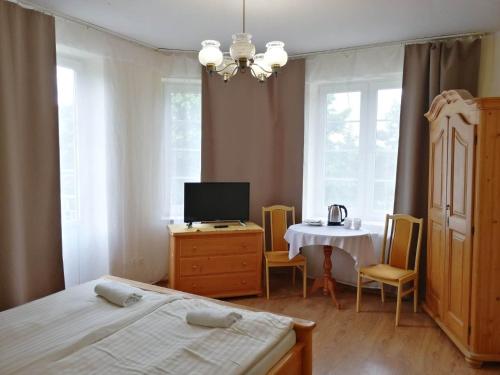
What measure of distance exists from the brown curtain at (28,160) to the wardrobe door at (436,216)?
3.11 m

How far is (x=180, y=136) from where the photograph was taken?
167 inches

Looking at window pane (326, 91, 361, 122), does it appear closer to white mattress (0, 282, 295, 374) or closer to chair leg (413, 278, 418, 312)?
chair leg (413, 278, 418, 312)

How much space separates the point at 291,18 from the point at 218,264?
2.33 metres

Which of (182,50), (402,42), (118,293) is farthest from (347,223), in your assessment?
(182,50)

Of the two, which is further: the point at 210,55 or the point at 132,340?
the point at 210,55

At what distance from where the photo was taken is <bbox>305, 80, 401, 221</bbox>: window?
3.91 m

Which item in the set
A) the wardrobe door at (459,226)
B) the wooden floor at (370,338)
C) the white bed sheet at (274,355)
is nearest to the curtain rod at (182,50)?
the wardrobe door at (459,226)

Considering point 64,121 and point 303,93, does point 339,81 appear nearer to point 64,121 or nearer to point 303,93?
point 303,93

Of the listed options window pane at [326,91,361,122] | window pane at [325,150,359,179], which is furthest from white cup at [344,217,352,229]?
window pane at [326,91,361,122]

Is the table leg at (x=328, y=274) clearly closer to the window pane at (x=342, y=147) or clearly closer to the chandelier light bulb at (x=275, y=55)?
the window pane at (x=342, y=147)

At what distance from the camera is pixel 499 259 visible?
253 cm

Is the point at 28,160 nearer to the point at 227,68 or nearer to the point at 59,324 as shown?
the point at 59,324

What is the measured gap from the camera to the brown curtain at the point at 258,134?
4.18 metres

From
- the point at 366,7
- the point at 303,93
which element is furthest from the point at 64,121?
the point at 366,7
